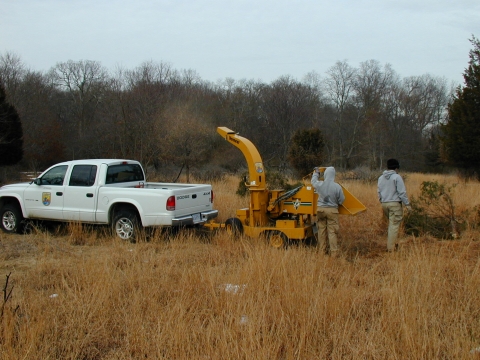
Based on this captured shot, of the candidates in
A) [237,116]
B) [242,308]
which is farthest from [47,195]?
[237,116]

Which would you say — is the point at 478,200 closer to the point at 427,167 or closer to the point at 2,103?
the point at 2,103

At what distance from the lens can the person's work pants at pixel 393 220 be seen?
8.16 metres

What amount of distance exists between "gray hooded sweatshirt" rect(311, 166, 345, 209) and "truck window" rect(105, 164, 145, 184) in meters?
4.51

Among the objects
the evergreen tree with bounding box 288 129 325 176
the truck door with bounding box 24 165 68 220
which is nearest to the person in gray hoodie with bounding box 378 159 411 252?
the truck door with bounding box 24 165 68 220

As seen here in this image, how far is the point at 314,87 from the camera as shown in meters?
44.9

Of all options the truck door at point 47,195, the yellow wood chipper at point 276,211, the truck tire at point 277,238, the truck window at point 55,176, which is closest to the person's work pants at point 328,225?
the yellow wood chipper at point 276,211

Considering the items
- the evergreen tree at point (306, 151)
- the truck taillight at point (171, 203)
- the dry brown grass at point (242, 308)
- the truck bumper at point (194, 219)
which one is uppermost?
the evergreen tree at point (306, 151)

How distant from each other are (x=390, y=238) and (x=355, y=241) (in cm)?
91

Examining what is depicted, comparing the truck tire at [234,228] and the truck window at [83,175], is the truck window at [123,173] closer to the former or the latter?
the truck window at [83,175]

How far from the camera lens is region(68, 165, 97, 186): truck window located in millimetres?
9742

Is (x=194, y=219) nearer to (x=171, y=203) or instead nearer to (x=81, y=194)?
(x=171, y=203)

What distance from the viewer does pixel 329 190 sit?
8.00 metres

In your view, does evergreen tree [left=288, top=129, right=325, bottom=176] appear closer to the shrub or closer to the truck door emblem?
the shrub

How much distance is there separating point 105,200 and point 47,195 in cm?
158
